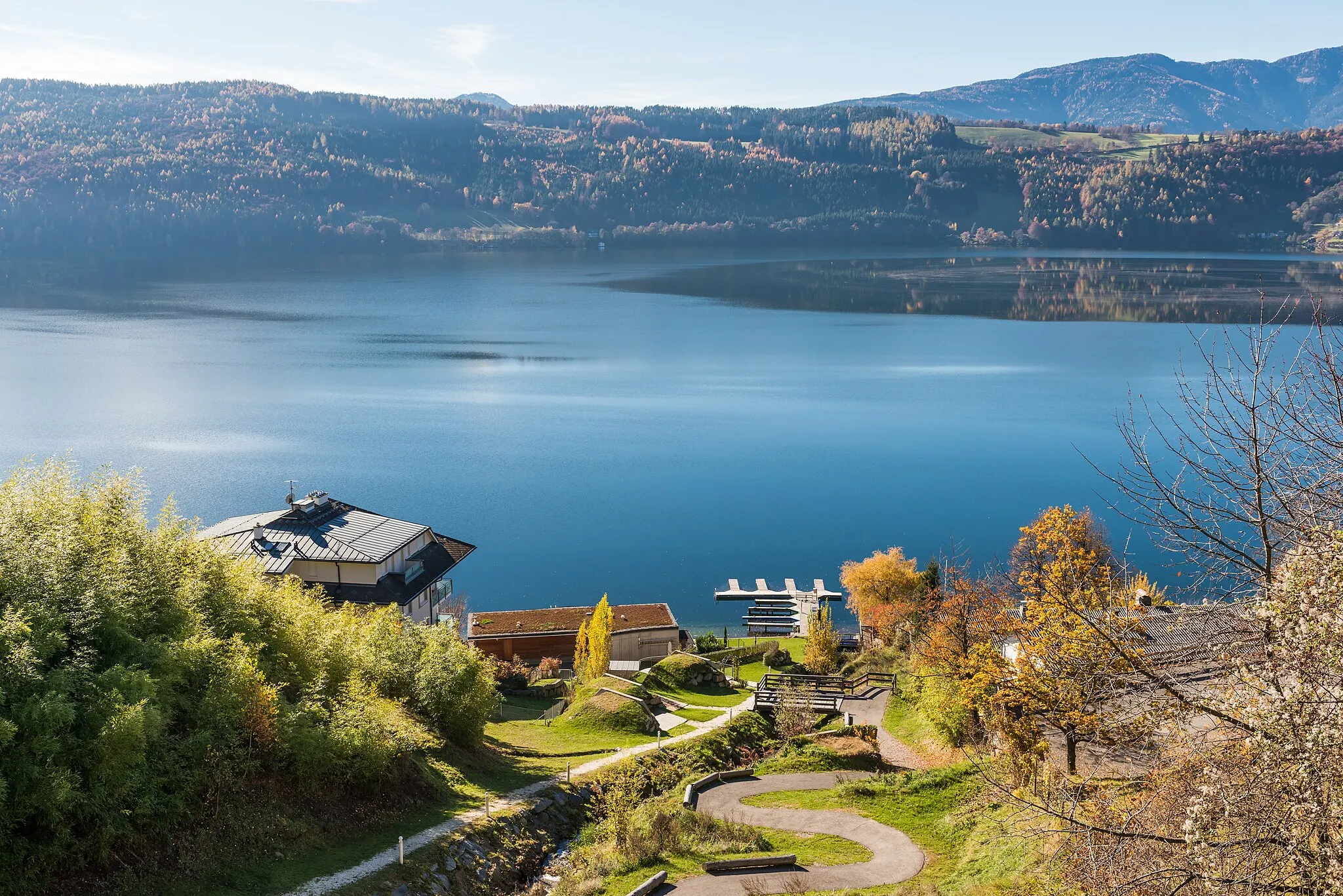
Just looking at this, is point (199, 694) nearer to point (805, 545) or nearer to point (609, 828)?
point (609, 828)

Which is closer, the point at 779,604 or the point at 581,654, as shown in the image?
the point at 581,654

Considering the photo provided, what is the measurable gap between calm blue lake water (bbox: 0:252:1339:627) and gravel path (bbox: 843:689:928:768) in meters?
16.4

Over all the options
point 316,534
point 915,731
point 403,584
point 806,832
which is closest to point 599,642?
point 403,584

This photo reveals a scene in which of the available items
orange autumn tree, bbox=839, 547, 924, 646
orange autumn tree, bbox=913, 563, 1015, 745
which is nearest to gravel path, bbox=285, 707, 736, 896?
orange autumn tree, bbox=913, 563, 1015, 745

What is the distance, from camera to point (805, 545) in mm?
58594

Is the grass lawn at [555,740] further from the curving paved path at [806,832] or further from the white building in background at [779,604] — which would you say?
the white building in background at [779,604]

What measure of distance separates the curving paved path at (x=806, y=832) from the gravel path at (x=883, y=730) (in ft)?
9.31

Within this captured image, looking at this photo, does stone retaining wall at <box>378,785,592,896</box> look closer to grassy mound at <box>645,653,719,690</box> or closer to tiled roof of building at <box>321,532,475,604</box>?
grassy mound at <box>645,653,719,690</box>

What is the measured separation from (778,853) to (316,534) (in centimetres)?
2543

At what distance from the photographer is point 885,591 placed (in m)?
45.8

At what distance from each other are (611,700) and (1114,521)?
4023 cm

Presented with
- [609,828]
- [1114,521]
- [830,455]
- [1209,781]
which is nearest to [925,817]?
[609,828]

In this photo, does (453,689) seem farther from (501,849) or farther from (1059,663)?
(1059,663)

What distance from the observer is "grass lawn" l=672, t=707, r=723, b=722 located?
32500 mm
